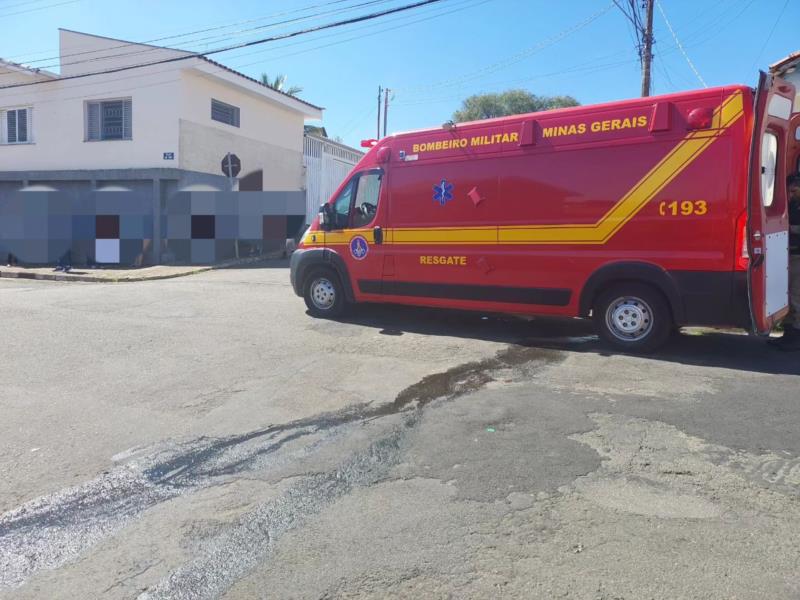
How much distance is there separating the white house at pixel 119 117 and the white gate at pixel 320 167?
3565 mm

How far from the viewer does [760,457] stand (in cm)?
413

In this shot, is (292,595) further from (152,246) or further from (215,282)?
(152,246)

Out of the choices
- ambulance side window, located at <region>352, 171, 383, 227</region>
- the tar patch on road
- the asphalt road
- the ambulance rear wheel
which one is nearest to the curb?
the asphalt road

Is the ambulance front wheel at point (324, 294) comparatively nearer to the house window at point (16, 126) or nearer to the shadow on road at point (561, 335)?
the shadow on road at point (561, 335)

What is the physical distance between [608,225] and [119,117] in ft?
56.3

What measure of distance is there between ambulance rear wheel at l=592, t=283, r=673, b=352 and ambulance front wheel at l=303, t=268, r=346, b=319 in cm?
376

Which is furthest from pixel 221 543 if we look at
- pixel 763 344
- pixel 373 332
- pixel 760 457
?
pixel 763 344

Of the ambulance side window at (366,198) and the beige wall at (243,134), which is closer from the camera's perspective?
the ambulance side window at (366,198)

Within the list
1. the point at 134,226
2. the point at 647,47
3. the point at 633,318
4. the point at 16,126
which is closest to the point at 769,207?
the point at 633,318

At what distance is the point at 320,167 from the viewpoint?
2598 cm

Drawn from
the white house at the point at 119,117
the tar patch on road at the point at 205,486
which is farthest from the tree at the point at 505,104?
the tar patch on road at the point at 205,486

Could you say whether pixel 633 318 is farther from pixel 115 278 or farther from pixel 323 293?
pixel 115 278

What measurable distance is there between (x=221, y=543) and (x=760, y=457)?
338 cm

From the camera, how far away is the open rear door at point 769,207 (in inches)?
243
